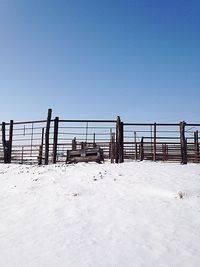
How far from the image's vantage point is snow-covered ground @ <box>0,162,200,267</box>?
4.71m

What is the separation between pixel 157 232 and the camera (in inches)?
217

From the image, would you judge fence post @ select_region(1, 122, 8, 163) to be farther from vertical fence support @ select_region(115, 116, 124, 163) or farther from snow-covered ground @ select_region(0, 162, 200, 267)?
vertical fence support @ select_region(115, 116, 124, 163)

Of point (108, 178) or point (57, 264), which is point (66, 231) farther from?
point (108, 178)

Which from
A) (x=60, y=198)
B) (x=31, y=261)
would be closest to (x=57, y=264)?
(x=31, y=261)

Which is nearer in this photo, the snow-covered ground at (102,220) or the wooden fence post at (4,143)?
the snow-covered ground at (102,220)

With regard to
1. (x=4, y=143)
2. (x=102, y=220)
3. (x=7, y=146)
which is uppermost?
(x=4, y=143)

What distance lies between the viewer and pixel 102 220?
6.13 m

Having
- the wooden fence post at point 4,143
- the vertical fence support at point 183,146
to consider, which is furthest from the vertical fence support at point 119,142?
the wooden fence post at point 4,143

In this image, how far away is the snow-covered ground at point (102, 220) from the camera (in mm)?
4711

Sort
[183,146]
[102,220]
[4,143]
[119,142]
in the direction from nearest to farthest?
[102,220], [119,142], [183,146], [4,143]

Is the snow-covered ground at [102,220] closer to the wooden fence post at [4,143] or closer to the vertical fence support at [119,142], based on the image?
the vertical fence support at [119,142]

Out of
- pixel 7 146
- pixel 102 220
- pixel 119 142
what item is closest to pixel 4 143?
pixel 7 146

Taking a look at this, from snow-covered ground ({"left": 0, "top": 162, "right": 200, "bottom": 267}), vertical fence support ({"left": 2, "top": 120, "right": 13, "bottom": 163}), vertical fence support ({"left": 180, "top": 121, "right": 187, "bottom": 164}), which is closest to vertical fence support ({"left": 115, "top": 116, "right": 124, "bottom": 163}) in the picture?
vertical fence support ({"left": 180, "top": 121, "right": 187, "bottom": 164})

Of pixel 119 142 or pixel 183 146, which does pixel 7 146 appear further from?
pixel 183 146
